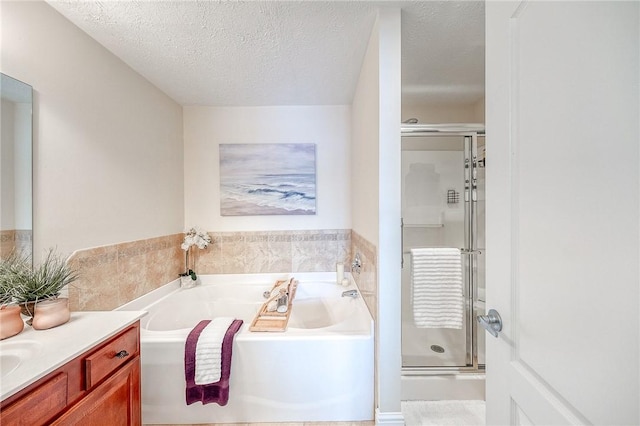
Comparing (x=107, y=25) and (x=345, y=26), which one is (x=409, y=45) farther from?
(x=107, y=25)

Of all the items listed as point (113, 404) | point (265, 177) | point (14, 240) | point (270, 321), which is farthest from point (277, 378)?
point (265, 177)

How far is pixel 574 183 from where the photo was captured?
50 cm

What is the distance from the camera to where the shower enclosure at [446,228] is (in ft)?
6.31

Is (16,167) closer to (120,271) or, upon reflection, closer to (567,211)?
(120,271)

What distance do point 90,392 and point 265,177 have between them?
2.00 meters

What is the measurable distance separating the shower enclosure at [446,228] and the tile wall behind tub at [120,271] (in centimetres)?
218

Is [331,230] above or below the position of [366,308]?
above

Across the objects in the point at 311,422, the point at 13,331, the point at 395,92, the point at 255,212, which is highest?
the point at 395,92

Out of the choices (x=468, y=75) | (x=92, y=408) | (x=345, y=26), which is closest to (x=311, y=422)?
(x=92, y=408)

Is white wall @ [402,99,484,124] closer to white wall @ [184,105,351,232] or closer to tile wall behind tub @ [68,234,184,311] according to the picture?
white wall @ [184,105,351,232]

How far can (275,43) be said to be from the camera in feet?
5.33

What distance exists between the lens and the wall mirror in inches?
43.5

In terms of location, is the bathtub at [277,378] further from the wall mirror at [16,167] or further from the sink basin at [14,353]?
the wall mirror at [16,167]

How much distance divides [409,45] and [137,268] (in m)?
2.61
